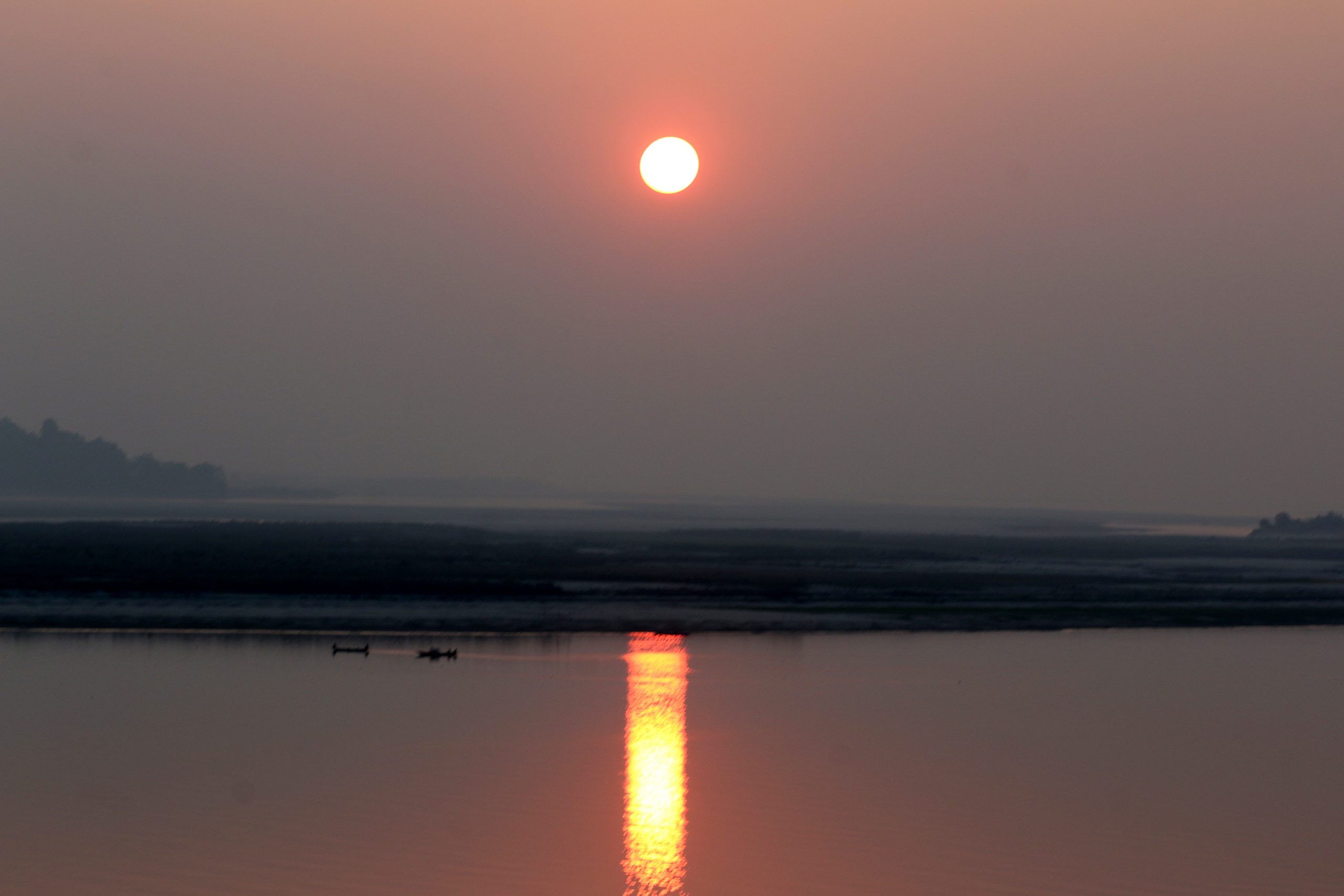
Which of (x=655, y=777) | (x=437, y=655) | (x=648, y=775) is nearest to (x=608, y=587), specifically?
(x=437, y=655)

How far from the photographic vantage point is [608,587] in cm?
4788

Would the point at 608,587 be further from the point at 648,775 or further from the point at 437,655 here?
the point at 648,775

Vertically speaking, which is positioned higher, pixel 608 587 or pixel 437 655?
pixel 608 587

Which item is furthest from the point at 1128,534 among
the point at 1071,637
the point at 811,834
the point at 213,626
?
the point at 811,834

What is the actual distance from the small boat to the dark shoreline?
14.3 ft

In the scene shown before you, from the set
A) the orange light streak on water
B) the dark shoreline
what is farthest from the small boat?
the dark shoreline

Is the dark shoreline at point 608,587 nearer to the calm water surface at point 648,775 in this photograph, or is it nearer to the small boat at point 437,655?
the small boat at point 437,655

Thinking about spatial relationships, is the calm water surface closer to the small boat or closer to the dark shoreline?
the small boat

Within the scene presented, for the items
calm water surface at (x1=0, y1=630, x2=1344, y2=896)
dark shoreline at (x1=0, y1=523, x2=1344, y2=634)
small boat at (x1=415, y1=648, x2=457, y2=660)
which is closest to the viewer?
calm water surface at (x1=0, y1=630, x2=1344, y2=896)

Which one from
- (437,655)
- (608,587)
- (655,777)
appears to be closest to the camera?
(655,777)

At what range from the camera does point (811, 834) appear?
15.1 m

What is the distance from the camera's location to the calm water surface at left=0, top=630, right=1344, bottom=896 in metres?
13.6

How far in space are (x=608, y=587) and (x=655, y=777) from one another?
3022cm

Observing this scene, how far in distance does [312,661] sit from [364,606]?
11.0 meters
